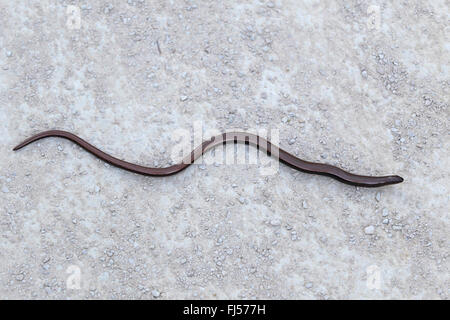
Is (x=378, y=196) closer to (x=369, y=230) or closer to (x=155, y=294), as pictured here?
(x=369, y=230)

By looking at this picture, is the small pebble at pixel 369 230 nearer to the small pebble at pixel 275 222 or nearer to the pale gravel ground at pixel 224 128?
the pale gravel ground at pixel 224 128

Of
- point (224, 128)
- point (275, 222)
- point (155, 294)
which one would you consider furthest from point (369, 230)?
point (155, 294)

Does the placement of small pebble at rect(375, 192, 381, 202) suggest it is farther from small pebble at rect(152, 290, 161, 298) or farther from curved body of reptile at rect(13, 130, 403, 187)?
small pebble at rect(152, 290, 161, 298)

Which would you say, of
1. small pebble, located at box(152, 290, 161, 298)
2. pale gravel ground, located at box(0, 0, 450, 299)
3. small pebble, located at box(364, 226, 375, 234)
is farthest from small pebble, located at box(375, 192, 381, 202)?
small pebble, located at box(152, 290, 161, 298)
